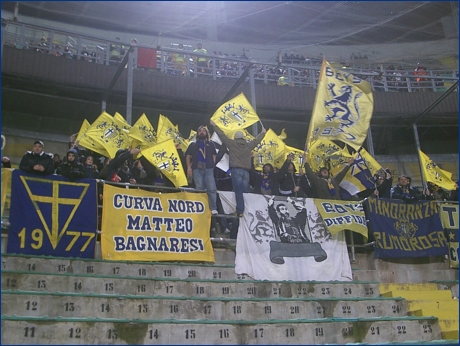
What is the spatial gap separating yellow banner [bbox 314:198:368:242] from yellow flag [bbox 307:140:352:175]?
1.54 meters

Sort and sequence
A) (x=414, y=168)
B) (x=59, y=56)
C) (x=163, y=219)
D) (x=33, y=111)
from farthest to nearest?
(x=414, y=168)
(x=33, y=111)
(x=59, y=56)
(x=163, y=219)

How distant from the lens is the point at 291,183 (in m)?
11.7

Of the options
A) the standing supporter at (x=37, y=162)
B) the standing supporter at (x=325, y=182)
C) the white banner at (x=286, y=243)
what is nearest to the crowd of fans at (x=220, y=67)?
the standing supporter at (x=325, y=182)

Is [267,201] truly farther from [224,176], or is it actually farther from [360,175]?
[360,175]

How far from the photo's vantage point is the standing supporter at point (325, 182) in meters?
11.7

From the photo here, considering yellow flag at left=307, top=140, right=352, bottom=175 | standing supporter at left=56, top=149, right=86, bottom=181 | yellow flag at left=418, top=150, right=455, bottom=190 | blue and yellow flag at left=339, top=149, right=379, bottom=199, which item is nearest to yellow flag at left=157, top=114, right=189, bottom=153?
yellow flag at left=307, top=140, right=352, bottom=175

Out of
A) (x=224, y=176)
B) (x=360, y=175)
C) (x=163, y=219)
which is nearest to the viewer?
(x=163, y=219)

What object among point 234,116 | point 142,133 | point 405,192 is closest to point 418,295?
point 405,192

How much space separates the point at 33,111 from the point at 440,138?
47.3 feet

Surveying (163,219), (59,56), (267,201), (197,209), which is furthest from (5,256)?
(59,56)

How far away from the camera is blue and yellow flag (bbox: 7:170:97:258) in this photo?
8.63 meters

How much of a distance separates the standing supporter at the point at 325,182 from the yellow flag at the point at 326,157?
783 millimetres

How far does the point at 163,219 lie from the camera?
392 inches

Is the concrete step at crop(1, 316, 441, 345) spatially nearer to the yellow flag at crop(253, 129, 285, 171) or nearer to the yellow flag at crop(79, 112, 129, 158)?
the yellow flag at crop(253, 129, 285, 171)
